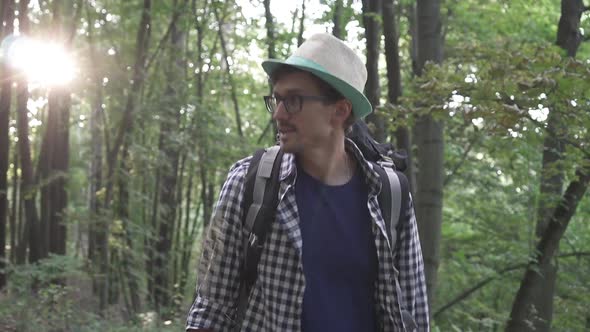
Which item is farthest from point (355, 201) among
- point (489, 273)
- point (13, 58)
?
point (489, 273)

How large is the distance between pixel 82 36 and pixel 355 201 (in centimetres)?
1332

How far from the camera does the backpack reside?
242 centimetres

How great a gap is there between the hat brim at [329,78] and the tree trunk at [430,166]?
4.84 meters

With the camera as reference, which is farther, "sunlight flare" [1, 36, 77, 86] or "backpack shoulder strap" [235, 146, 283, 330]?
"sunlight flare" [1, 36, 77, 86]

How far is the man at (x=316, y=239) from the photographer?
2430 millimetres

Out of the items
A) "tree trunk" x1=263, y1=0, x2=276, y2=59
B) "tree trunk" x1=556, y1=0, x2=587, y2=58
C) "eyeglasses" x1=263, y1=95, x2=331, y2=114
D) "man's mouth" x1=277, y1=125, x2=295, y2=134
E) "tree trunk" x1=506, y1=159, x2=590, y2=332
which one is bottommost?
"tree trunk" x1=506, y1=159, x2=590, y2=332

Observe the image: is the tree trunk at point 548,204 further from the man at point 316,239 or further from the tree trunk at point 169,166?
the tree trunk at point 169,166

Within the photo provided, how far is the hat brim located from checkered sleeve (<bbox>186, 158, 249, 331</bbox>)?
386 mm

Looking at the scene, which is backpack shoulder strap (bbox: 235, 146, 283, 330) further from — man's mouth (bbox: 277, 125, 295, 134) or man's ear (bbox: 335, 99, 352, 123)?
man's ear (bbox: 335, 99, 352, 123)

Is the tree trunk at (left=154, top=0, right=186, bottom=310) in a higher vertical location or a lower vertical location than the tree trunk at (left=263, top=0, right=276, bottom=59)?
lower

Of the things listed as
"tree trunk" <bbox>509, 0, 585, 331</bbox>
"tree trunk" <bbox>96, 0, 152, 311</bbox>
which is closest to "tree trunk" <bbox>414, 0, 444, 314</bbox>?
"tree trunk" <bbox>509, 0, 585, 331</bbox>

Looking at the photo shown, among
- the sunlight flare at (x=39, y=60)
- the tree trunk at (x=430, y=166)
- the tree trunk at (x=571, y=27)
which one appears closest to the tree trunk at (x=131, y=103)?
the sunlight flare at (x=39, y=60)

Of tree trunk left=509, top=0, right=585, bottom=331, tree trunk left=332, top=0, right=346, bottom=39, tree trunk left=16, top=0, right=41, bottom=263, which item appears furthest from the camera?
tree trunk left=16, top=0, right=41, bottom=263

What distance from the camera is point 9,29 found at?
9055mm
